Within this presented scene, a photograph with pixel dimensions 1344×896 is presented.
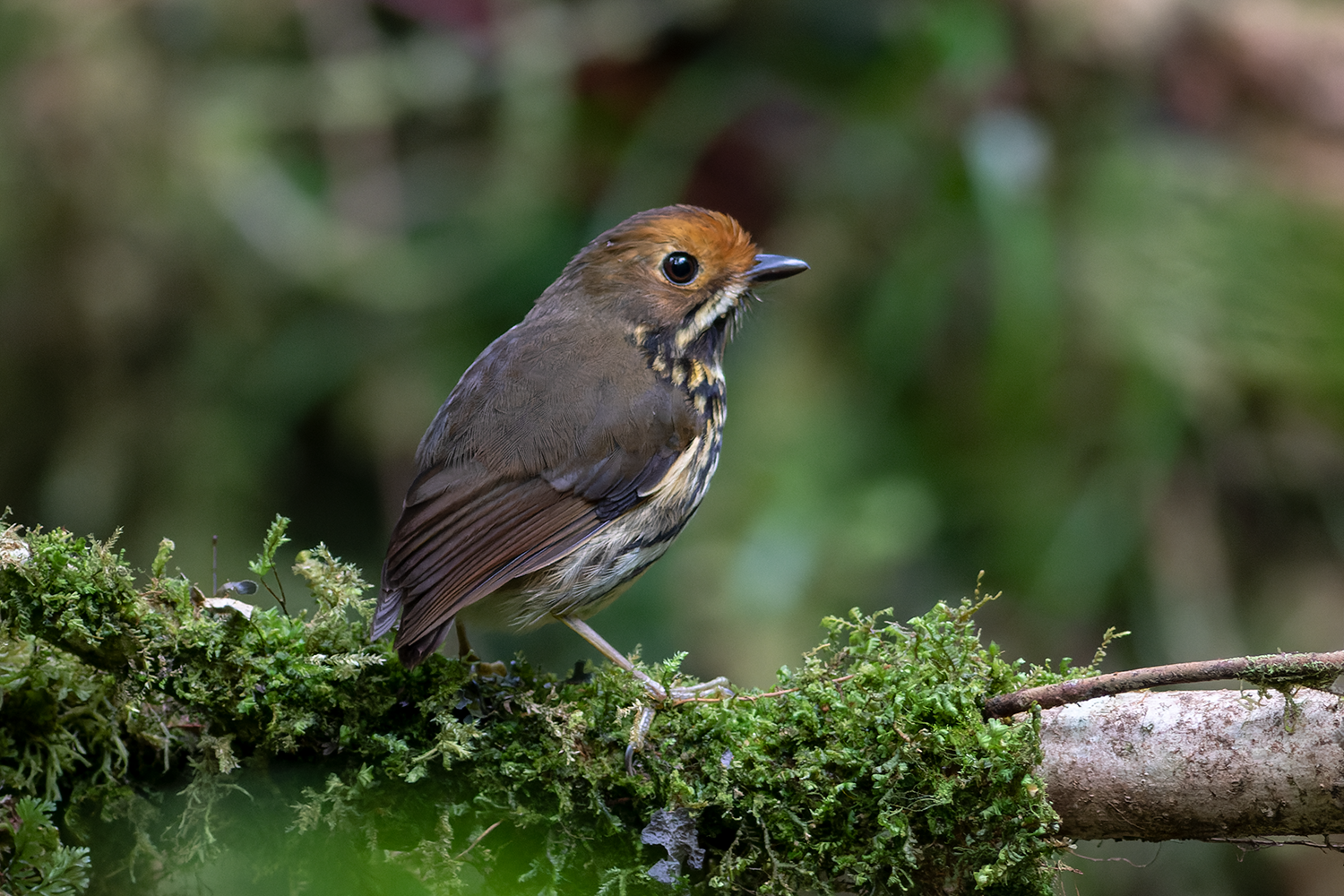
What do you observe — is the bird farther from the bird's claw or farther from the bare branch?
the bare branch

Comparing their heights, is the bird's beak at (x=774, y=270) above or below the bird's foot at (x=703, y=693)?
above

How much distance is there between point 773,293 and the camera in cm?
411

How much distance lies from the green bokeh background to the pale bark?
219cm

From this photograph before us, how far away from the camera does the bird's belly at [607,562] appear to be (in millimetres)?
2527

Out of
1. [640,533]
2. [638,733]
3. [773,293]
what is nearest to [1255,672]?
[638,733]

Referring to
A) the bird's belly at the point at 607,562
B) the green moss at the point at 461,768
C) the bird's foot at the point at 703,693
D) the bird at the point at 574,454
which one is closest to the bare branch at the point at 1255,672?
the green moss at the point at 461,768

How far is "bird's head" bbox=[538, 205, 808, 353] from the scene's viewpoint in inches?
115

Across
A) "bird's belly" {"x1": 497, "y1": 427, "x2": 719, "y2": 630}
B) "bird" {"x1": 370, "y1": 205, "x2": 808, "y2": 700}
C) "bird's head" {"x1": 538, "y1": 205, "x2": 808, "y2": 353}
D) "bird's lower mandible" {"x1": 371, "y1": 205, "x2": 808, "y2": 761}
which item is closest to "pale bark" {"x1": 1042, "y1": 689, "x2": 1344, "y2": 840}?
"bird's lower mandible" {"x1": 371, "y1": 205, "x2": 808, "y2": 761}

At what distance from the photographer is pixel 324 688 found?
1957 millimetres

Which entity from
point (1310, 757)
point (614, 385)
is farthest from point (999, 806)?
point (614, 385)

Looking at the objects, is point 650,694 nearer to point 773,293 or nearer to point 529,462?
point 529,462

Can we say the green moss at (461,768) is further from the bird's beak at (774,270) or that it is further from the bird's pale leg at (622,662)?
the bird's beak at (774,270)

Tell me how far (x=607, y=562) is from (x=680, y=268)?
819 millimetres

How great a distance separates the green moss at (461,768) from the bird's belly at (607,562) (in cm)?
50
